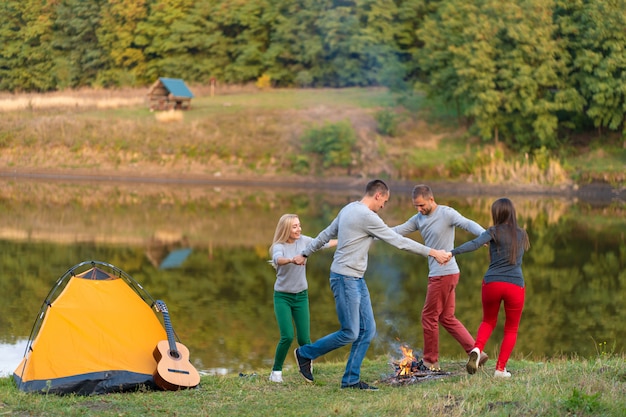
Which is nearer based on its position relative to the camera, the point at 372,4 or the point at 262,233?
the point at 262,233

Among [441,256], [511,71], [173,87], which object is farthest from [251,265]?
[173,87]

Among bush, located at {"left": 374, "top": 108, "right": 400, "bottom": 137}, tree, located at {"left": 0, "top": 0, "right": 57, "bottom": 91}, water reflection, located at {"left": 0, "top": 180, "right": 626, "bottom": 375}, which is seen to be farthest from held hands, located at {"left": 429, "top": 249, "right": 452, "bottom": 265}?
tree, located at {"left": 0, "top": 0, "right": 57, "bottom": 91}

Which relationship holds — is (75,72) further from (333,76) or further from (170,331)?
(170,331)

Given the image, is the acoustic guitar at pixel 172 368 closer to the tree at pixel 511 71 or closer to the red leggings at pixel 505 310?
the red leggings at pixel 505 310

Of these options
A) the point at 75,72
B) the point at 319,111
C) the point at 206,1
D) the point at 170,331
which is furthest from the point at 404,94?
the point at 170,331

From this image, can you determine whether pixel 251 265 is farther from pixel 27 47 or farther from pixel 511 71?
pixel 27 47

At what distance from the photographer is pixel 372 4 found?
57.5m

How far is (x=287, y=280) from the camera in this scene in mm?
9930

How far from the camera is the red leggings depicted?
9492 mm

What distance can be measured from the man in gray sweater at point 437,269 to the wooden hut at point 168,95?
41.9 meters

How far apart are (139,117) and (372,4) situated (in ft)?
54.6

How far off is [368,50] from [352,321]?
158ft

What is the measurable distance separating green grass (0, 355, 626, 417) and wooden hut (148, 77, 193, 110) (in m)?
42.3

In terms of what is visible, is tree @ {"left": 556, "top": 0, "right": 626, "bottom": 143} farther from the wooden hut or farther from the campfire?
the campfire
